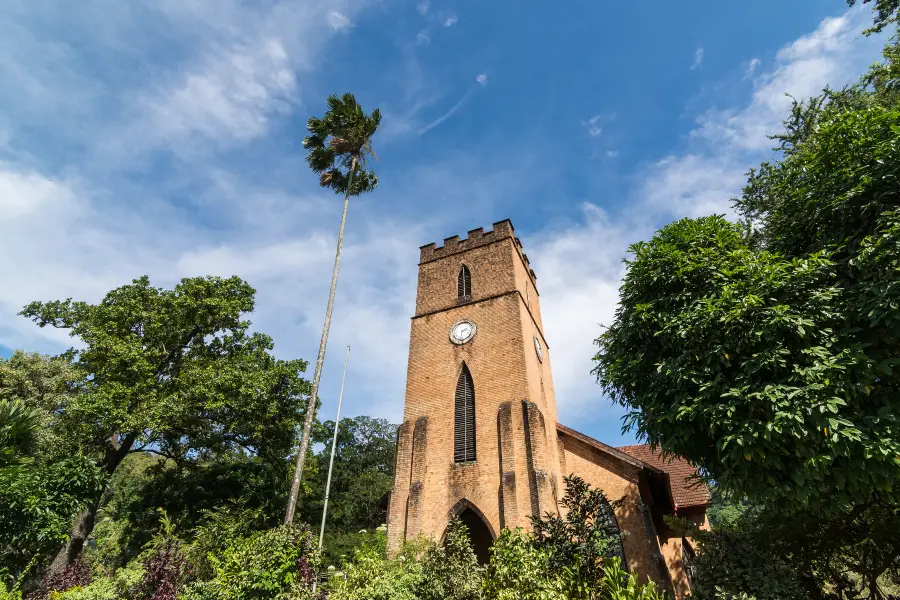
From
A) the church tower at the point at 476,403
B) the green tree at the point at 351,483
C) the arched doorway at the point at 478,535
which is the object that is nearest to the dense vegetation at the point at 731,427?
the church tower at the point at 476,403

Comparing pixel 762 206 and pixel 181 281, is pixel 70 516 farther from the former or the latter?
pixel 762 206

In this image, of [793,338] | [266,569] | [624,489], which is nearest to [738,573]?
[793,338]

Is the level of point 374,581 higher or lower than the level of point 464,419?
lower

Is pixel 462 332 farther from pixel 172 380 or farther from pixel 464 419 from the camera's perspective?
pixel 172 380

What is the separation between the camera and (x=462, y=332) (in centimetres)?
1973

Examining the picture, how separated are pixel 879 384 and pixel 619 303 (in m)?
5.26

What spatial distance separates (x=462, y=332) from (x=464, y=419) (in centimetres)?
387

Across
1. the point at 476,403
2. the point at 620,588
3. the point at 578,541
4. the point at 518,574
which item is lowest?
the point at 620,588

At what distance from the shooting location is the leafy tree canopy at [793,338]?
744 centimetres

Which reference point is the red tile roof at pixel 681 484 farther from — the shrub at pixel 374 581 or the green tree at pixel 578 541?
the shrub at pixel 374 581

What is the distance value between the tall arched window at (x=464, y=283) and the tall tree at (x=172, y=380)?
7.98 m

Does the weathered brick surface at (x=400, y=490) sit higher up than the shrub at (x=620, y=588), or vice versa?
the weathered brick surface at (x=400, y=490)

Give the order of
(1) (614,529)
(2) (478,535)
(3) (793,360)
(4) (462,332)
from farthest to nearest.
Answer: (4) (462,332)
(2) (478,535)
(1) (614,529)
(3) (793,360)

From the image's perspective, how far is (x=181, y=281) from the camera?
68.6 ft
